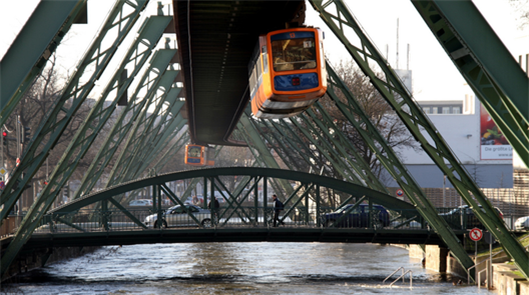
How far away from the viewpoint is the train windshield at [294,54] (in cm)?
1891

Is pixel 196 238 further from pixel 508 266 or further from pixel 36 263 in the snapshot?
pixel 508 266

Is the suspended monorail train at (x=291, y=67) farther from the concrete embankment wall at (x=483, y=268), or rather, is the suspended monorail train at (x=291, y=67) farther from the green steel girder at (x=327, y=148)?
the green steel girder at (x=327, y=148)

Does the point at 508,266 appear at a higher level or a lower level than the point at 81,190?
lower

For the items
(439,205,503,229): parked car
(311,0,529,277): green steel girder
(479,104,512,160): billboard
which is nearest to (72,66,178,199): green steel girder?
(311,0,529,277): green steel girder

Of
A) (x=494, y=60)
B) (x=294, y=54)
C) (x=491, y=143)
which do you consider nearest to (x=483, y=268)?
(x=294, y=54)

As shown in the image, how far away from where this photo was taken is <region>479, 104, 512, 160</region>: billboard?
6341 cm

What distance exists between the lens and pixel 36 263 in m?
28.0

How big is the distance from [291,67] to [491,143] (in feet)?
162

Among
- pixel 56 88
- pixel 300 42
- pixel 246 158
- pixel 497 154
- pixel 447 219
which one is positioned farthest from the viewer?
pixel 246 158

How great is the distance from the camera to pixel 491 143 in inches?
2498

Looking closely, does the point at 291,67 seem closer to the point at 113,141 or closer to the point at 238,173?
the point at 238,173

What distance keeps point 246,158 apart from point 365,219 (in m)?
89.4

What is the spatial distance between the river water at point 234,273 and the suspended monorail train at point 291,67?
7021 mm

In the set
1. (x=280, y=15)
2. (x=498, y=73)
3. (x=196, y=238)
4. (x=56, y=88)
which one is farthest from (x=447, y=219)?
(x=56, y=88)
